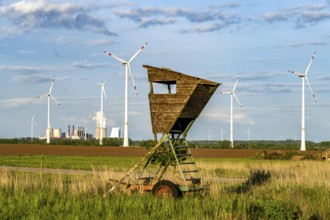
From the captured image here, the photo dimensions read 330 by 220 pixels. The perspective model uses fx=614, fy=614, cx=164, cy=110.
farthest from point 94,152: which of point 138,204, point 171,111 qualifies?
point 138,204

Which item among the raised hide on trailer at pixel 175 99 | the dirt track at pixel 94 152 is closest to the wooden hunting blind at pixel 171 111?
the raised hide on trailer at pixel 175 99

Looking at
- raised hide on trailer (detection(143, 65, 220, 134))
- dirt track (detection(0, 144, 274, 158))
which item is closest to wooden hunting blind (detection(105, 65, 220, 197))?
raised hide on trailer (detection(143, 65, 220, 134))

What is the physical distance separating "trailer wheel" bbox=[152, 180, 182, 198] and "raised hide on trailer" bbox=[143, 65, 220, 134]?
2.15 meters

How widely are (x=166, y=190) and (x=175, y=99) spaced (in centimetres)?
325

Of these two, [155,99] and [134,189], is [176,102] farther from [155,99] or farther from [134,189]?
[134,189]

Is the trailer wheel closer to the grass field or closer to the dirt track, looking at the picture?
the grass field

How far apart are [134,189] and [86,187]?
215 cm

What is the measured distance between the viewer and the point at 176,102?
2123 centimetres

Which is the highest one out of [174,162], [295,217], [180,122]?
[180,122]

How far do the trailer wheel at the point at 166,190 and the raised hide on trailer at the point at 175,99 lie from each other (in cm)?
215

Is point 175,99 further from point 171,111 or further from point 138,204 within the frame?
point 138,204

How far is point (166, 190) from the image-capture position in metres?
20.0

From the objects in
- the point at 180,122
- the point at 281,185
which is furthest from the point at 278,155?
the point at 180,122

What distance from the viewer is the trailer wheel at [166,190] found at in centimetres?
1980
